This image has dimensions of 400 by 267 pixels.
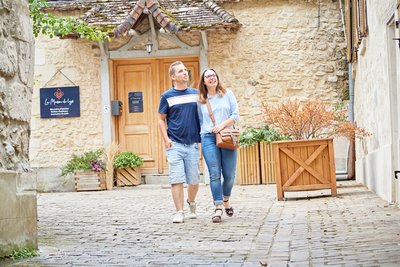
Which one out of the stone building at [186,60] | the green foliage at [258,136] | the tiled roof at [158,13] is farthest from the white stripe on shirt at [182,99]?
the stone building at [186,60]

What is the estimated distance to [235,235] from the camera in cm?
649

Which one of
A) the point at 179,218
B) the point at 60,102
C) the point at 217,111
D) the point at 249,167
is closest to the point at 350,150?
the point at 249,167

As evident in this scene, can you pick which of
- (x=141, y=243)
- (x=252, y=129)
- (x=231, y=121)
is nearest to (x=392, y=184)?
(x=231, y=121)

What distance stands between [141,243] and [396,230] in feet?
6.68

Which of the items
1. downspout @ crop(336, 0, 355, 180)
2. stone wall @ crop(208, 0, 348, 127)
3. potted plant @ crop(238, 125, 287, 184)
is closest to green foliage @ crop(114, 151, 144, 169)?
potted plant @ crop(238, 125, 287, 184)

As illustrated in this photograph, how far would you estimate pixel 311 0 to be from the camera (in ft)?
51.2

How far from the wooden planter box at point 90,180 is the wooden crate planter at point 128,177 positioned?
0.68 m

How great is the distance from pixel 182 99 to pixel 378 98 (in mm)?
3087

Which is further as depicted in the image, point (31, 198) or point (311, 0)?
point (311, 0)

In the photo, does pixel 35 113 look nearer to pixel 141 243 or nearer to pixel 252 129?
pixel 252 129

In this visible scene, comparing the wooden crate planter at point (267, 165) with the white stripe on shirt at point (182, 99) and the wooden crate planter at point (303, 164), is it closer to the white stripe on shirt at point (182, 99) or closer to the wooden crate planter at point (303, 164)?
the wooden crate planter at point (303, 164)

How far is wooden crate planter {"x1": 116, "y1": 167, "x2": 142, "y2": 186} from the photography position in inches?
614

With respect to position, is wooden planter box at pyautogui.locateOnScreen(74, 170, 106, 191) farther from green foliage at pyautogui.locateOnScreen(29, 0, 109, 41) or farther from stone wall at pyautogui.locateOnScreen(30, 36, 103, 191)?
green foliage at pyautogui.locateOnScreen(29, 0, 109, 41)

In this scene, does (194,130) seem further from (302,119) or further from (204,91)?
(302,119)
